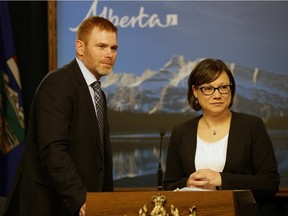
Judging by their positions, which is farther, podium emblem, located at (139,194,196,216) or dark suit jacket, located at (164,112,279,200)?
dark suit jacket, located at (164,112,279,200)

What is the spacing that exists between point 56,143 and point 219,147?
2.79ft

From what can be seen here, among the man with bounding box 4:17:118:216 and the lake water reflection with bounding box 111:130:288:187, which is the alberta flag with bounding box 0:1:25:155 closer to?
the lake water reflection with bounding box 111:130:288:187

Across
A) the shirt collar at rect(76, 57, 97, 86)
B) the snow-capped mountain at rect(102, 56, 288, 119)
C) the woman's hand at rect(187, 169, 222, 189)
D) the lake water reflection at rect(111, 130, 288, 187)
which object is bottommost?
the lake water reflection at rect(111, 130, 288, 187)

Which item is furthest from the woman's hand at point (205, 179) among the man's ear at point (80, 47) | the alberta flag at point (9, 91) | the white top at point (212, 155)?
the alberta flag at point (9, 91)

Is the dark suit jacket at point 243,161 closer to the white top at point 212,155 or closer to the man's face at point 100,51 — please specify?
the white top at point 212,155

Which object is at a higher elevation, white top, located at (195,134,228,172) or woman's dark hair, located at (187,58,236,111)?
woman's dark hair, located at (187,58,236,111)

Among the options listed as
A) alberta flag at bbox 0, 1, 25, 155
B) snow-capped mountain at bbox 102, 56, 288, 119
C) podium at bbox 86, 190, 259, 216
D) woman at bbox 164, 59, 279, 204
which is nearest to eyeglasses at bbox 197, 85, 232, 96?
woman at bbox 164, 59, 279, 204

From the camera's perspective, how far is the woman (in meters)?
3.02

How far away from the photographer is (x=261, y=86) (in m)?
5.00

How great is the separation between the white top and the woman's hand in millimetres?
148

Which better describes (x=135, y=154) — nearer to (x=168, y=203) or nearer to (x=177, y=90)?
(x=177, y=90)

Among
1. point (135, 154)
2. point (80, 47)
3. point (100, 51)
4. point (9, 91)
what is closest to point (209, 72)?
point (100, 51)

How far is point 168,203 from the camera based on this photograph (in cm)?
239

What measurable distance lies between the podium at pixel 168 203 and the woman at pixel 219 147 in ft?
1.88
